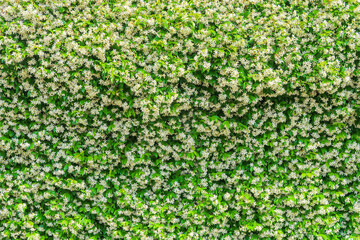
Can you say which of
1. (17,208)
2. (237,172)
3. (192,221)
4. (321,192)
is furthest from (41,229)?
(321,192)

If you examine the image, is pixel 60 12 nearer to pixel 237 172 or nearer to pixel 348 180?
pixel 237 172

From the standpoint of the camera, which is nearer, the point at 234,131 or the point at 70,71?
the point at 70,71

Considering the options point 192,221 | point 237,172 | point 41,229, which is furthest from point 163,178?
point 41,229

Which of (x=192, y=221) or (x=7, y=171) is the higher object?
(x=7, y=171)

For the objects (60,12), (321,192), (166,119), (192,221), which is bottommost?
(192,221)

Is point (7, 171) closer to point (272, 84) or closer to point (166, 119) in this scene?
point (166, 119)

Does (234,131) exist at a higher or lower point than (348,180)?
higher
